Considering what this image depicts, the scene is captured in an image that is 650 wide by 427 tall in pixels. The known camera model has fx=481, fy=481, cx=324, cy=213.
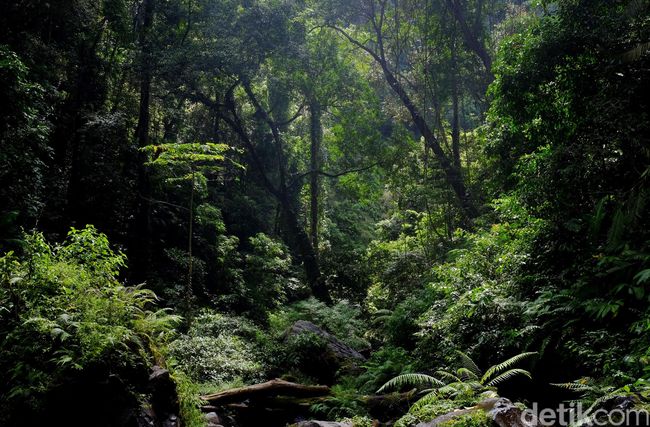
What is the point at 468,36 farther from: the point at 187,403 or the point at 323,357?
the point at 187,403

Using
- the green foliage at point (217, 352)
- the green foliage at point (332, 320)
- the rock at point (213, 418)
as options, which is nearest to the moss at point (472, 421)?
the rock at point (213, 418)

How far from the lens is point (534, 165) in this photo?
9016mm

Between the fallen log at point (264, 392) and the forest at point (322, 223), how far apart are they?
0.07 meters

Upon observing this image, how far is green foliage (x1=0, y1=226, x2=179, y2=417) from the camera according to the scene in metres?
4.80

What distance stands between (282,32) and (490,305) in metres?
14.7

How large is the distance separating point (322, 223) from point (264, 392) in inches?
734

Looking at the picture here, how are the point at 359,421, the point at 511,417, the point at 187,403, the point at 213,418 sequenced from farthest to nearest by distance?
the point at 213,418 → the point at 359,421 → the point at 187,403 → the point at 511,417

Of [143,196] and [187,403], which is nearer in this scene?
[187,403]

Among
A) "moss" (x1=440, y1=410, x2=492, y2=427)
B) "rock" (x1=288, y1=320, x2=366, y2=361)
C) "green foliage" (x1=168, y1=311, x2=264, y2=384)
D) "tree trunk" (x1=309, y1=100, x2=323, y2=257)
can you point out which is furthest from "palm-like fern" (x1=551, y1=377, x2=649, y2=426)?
"tree trunk" (x1=309, y1=100, x2=323, y2=257)

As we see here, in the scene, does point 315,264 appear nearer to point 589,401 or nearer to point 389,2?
point 389,2

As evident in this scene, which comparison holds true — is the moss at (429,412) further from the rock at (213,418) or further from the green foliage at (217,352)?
the green foliage at (217,352)

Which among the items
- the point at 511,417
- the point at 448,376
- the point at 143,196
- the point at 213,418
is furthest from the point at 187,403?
the point at 143,196

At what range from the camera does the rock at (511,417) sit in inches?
162

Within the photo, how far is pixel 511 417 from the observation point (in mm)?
4211
